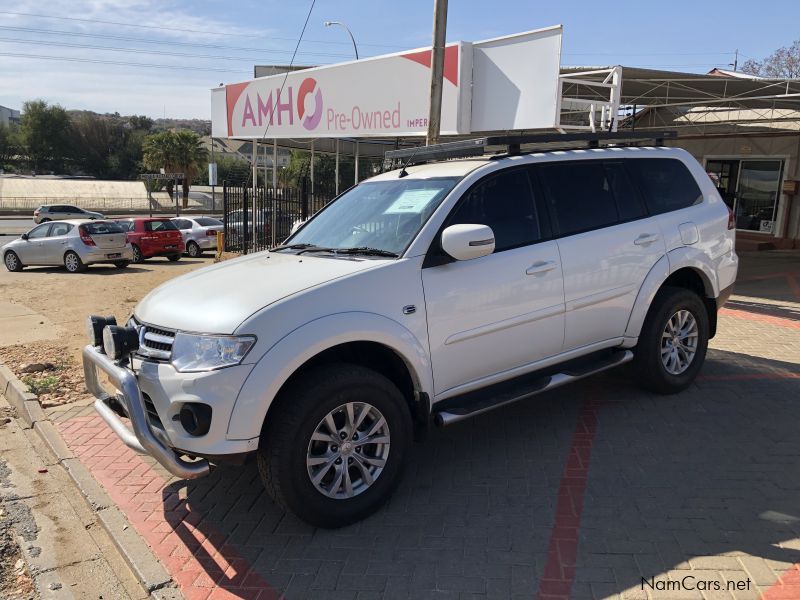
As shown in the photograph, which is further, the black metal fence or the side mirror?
the black metal fence

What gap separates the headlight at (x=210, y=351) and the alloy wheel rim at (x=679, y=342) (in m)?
3.52

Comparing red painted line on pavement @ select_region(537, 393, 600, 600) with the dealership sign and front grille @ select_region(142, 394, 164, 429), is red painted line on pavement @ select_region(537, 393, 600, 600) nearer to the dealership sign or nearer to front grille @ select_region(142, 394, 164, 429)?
front grille @ select_region(142, 394, 164, 429)

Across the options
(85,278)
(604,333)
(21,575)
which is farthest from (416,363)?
Result: (85,278)

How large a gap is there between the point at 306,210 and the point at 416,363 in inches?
424

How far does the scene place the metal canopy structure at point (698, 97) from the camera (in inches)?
475

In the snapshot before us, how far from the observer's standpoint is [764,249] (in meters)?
17.3

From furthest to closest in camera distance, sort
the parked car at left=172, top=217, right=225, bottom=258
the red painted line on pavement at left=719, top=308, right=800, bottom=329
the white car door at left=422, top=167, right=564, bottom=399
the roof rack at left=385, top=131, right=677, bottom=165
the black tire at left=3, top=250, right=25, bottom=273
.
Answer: the parked car at left=172, top=217, right=225, bottom=258 < the black tire at left=3, top=250, right=25, bottom=273 < the red painted line on pavement at left=719, top=308, right=800, bottom=329 < the roof rack at left=385, top=131, right=677, bottom=165 < the white car door at left=422, top=167, right=564, bottom=399

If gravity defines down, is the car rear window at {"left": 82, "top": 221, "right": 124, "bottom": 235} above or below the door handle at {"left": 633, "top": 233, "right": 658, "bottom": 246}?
below

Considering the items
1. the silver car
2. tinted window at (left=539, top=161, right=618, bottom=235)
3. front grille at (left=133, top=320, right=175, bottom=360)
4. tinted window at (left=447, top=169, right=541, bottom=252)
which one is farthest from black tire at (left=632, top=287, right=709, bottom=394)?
the silver car

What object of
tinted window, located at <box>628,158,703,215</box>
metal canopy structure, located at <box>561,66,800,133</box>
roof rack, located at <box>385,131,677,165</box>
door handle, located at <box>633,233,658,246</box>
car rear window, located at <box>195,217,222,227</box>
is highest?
metal canopy structure, located at <box>561,66,800,133</box>

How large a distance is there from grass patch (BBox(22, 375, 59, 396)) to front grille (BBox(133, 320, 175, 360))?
318 centimetres

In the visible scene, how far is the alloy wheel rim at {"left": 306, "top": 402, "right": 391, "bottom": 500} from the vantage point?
333 cm

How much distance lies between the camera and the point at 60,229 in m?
16.4

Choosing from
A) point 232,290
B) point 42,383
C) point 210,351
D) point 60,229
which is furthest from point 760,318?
point 60,229
